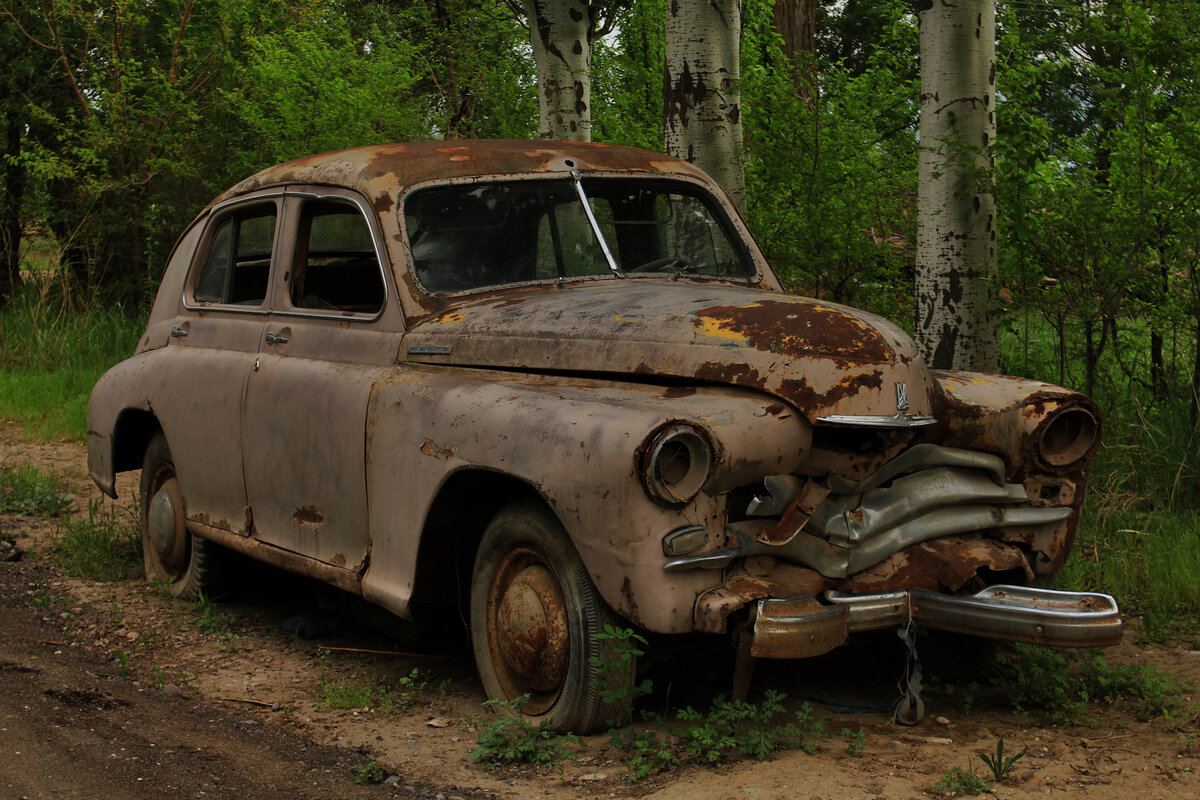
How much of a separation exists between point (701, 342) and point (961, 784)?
1.42 metres

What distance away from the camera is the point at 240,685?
4.69 metres

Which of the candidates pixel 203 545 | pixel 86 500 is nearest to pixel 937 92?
pixel 203 545

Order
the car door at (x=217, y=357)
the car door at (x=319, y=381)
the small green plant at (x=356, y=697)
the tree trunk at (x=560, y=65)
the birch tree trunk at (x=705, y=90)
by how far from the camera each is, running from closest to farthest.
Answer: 1. the small green plant at (x=356, y=697)
2. the car door at (x=319, y=381)
3. the car door at (x=217, y=357)
4. the birch tree trunk at (x=705, y=90)
5. the tree trunk at (x=560, y=65)

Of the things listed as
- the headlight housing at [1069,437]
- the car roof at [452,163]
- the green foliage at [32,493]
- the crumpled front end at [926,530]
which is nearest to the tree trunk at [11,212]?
the green foliage at [32,493]

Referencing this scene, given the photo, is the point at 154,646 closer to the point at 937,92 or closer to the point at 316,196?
the point at 316,196

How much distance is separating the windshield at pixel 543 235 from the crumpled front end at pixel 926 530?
52.7 inches

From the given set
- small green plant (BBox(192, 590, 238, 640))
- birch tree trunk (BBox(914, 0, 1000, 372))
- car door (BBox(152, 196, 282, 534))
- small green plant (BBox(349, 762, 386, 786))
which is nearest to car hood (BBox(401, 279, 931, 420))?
car door (BBox(152, 196, 282, 534))

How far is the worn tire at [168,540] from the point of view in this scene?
572 centimetres

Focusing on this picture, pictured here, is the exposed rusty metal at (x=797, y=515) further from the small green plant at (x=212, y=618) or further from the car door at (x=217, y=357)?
the small green plant at (x=212, y=618)

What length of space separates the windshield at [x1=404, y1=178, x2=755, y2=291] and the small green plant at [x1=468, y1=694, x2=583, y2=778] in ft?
5.29

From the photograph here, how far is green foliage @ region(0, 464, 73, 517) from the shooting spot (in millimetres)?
7523

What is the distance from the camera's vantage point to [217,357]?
5.40 meters

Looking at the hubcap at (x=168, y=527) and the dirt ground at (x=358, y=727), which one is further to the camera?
the hubcap at (x=168, y=527)

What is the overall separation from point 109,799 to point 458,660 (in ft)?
5.55
